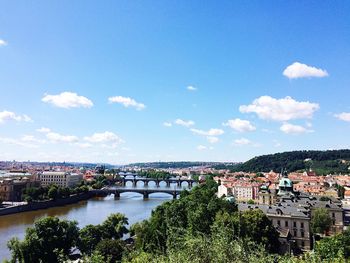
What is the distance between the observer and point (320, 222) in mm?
30266

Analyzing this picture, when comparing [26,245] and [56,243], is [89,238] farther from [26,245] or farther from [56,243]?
[26,245]

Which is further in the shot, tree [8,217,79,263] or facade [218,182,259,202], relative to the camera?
facade [218,182,259,202]

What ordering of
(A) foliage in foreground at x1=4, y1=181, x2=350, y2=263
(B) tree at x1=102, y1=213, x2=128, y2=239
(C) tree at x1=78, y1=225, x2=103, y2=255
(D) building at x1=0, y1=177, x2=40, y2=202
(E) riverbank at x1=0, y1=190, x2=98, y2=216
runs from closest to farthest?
1. (A) foliage in foreground at x1=4, y1=181, x2=350, y2=263
2. (C) tree at x1=78, y1=225, x2=103, y2=255
3. (B) tree at x1=102, y1=213, x2=128, y2=239
4. (E) riverbank at x1=0, y1=190, x2=98, y2=216
5. (D) building at x1=0, y1=177, x2=40, y2=202

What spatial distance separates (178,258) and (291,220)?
73.3 feet

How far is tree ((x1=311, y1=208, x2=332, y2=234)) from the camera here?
98.9 feet

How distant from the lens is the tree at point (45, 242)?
19.5 m

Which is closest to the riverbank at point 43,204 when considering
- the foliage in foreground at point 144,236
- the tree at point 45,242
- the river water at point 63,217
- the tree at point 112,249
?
the river water at point 63,217

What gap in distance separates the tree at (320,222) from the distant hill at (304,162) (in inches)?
3716

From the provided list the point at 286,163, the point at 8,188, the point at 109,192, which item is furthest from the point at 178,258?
the point at 286,163

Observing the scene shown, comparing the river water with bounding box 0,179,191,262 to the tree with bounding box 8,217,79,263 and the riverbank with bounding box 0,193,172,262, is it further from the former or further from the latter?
the tree with bounding box 8,217,79,263

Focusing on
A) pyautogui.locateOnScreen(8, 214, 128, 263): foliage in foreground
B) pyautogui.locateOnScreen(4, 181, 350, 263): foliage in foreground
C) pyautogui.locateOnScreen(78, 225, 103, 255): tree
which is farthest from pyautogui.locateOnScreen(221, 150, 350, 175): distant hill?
pyautogui.locateOnScreen(8, 214, 128, 263): foliage in foreground

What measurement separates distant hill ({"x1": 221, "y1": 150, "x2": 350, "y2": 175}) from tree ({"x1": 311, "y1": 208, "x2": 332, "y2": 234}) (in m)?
94.4

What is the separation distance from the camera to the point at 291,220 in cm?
2734

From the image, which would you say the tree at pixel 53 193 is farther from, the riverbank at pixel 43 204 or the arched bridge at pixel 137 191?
the arched bridge at pixel 137 191
